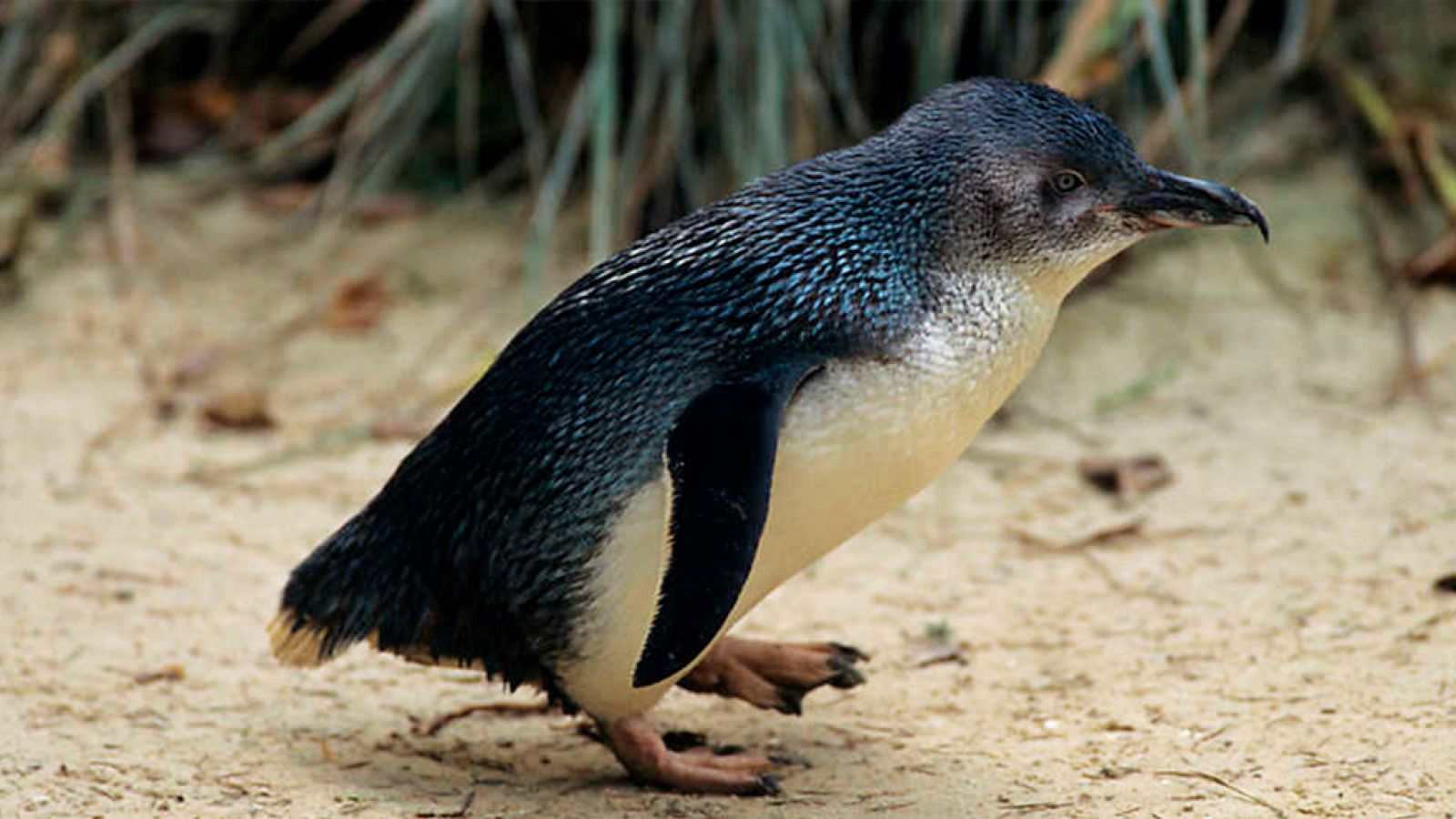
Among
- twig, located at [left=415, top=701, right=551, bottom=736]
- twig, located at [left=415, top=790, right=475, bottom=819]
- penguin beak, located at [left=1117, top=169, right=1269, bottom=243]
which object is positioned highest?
penguin beak, located at [left=1117, top=169, right=1269, bottom=243]

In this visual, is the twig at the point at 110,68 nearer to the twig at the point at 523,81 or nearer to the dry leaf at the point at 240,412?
the twig at the point at 523,81

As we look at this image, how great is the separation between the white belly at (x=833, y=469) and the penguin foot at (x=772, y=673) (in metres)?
0.25

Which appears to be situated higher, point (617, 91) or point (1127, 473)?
point (617, 91)

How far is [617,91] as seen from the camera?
540 centimetres

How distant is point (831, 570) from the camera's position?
4027mm

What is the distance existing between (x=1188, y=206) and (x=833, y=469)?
0.71m

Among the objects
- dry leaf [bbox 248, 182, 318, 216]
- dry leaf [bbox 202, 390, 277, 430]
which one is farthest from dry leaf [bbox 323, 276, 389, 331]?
dry leaf [bbox 202, 390, 277, 430]

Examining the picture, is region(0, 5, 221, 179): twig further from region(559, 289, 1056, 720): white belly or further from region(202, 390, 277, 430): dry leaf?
region(559, 289, 1056, 720): white belly

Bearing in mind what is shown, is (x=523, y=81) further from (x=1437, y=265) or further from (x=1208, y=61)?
(x=1437, y=265)

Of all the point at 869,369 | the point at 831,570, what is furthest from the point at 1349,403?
the point at 869,369

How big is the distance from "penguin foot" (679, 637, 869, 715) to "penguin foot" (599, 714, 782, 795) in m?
0.12

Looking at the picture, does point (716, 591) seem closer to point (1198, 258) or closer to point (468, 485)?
point (468, 485)

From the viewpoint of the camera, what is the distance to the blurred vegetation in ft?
16.1

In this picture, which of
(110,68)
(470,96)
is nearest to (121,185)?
(110,68)
